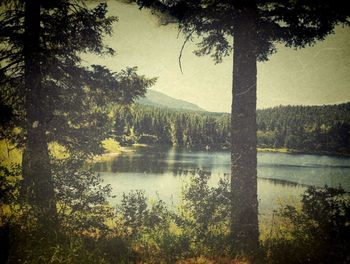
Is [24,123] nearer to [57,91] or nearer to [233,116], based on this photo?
[57,91]

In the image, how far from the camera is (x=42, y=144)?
289 inches

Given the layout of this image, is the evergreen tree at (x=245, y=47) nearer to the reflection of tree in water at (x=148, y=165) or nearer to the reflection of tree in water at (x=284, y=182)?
the reflection of tree in water at (x=148, y=165)

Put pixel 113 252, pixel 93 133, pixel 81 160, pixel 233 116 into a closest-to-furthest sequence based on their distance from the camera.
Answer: pixel 113 252 < pixel 233 116 < pixel 81 160 < pixel 93 133

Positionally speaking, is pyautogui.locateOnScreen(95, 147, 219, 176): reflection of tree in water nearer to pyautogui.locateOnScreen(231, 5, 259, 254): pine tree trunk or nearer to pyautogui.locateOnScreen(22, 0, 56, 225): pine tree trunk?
pyautogui.locateOnScreen(22, 0, 56, 225): pine tree trunk

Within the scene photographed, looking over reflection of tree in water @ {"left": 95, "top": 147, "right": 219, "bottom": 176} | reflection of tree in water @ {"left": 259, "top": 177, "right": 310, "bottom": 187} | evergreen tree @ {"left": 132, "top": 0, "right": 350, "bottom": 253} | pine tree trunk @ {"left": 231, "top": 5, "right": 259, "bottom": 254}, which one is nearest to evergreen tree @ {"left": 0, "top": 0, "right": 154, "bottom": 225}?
evergreen tree @ {"left": 132, "top": 0, "right": 350, "bottom": 253}

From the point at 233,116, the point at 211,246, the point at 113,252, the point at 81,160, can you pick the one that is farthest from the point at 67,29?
the point at 211,246

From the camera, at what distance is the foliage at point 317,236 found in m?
5.25

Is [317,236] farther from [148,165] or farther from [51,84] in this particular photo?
[148,165]

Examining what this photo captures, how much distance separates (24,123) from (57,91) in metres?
1.19

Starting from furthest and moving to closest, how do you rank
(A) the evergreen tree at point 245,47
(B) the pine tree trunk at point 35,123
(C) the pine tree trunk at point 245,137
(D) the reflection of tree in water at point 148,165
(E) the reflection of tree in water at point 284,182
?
(D) the reflection of tree in water at point 148,165, (E) the reflection of tree in water at point 284,182, (B) the pine tree trunk at point 35,123, (C) the pine tree trunk at point 245,137, (A) the evergreen tree at point 245,47

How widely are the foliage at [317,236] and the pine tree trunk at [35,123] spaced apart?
→ 487cm

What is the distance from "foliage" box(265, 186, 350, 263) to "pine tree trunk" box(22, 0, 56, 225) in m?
4.87

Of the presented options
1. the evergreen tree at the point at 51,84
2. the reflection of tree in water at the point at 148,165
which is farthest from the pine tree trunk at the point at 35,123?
the reflection of tree in water at the point at 148,165

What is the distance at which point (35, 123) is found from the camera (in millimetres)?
7340
